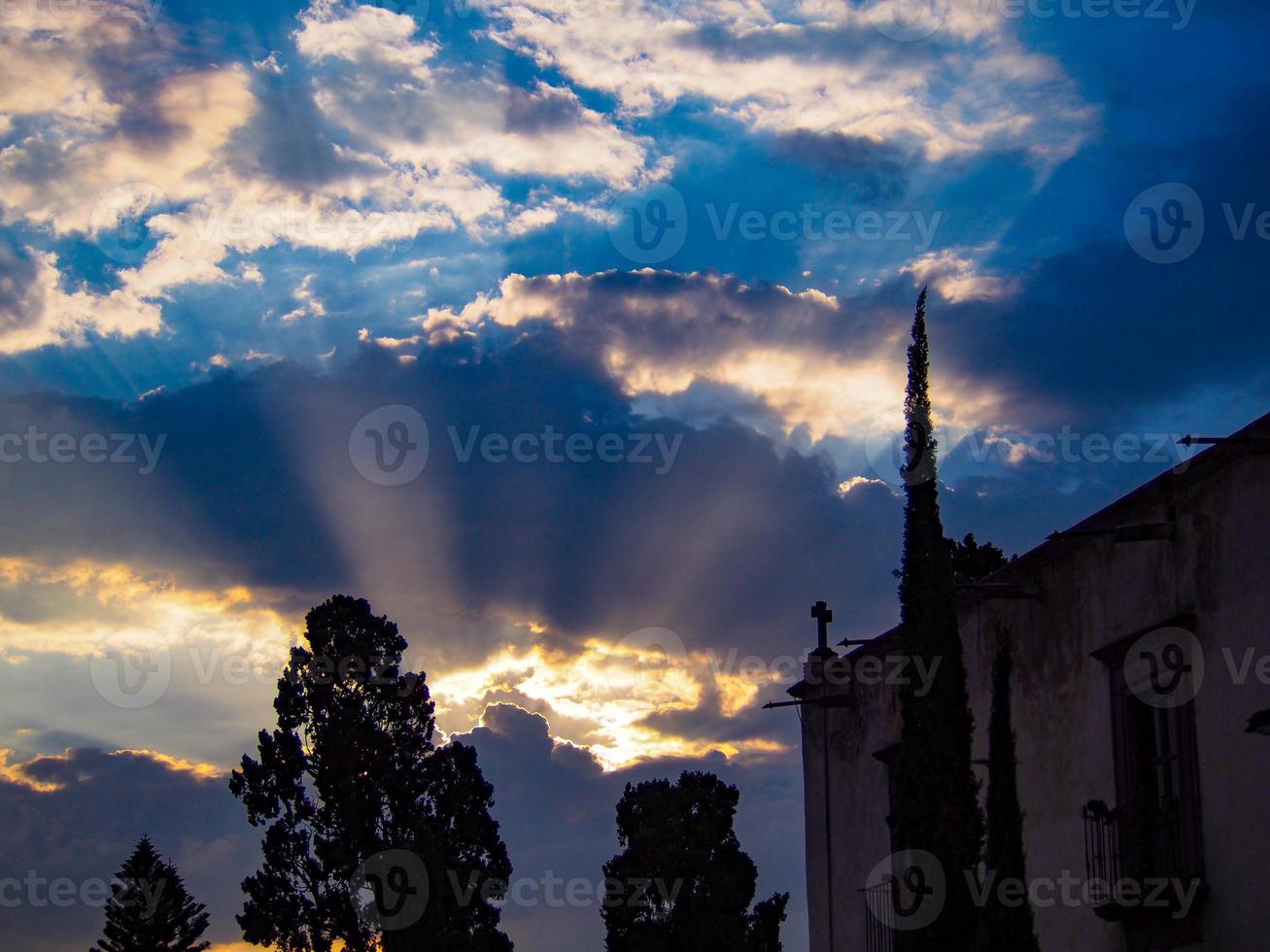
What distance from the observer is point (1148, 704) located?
15.4 m

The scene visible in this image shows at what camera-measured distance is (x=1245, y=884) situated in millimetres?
13359

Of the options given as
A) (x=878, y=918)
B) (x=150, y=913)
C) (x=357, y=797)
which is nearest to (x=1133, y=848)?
(x=878, y=918)

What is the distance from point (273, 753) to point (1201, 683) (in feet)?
98.5

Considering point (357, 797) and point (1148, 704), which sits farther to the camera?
point (357, 797)

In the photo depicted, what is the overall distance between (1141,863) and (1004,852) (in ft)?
5.13

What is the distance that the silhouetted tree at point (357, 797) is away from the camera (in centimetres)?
3662

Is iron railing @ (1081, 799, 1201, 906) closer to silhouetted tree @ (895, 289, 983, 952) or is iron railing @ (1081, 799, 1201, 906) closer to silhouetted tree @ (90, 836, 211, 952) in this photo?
silhouetted tree @ (895, 289, 983, 952)

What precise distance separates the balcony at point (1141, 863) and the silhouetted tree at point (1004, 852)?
120cm

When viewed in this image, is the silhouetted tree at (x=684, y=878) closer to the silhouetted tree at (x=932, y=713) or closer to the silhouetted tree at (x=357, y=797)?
the silhouetted tree at (x=357, y=797)

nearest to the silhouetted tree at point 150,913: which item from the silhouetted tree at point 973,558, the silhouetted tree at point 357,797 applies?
the silhouetted tree at point 357,797

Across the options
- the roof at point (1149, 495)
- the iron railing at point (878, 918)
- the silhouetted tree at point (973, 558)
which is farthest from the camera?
the silhouetted tree at point (973, 558)

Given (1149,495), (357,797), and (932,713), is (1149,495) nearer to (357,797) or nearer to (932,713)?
(932,713)

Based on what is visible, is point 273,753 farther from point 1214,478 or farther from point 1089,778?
point 1214,478

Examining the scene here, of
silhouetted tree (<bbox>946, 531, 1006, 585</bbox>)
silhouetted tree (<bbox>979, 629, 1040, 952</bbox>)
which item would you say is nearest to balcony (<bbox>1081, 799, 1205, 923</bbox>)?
silhouetted tree (<bbox>979, 629, 1040, 952</bbox>)
